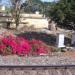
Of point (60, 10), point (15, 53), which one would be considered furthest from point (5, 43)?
point (60, 10)

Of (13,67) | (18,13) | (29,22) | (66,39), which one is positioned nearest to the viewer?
(13,67)

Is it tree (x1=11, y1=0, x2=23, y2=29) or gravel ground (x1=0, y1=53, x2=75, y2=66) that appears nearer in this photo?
gravel ground (x1=0, y1=53, x2=75, y2=66)

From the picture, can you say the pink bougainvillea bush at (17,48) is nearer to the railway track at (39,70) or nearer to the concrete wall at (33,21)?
the railway track at (39,70)

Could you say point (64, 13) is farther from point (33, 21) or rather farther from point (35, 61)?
point (33, 21)

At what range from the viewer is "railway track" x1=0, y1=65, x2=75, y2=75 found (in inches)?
427

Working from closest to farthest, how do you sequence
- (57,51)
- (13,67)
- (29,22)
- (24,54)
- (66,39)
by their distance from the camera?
(13,67) < (24,54) < (57,51) < (66,39) < (29,22)

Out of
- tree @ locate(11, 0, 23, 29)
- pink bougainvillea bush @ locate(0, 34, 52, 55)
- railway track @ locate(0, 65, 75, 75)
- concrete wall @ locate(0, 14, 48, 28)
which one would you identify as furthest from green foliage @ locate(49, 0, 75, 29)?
railway track @ locate(0, 65, 75, 75)

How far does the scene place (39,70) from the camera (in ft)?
36.1

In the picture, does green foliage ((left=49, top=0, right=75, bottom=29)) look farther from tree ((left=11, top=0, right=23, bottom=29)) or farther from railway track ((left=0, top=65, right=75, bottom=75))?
railway track ((left=0, top=65, right=75, bottom=75))

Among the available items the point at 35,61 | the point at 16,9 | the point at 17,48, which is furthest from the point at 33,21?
the point at 35,61

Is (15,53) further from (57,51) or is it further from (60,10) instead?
(60,10)

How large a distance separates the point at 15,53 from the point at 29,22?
20439 millimetres

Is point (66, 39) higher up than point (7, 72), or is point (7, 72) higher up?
point (7, 72)

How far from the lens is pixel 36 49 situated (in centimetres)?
2061
